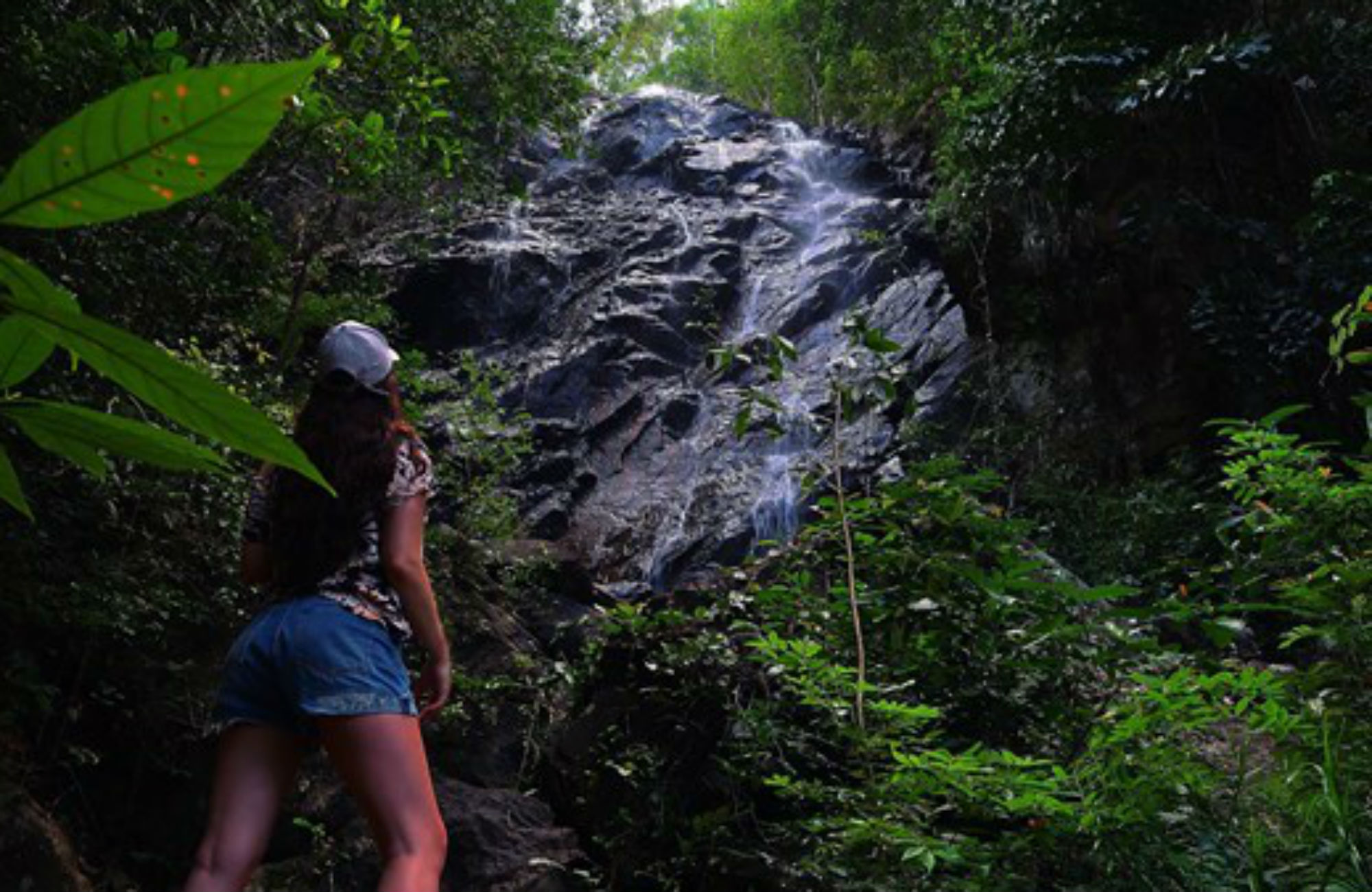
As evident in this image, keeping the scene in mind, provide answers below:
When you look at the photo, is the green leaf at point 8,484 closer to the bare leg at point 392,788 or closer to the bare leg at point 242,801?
the bare leg at point 392,788

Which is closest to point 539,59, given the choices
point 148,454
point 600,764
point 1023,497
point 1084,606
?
point 1023,497

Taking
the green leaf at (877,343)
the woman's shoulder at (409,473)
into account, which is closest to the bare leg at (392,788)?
the woman's shoulder at (409,473)

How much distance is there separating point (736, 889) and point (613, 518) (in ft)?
27.5

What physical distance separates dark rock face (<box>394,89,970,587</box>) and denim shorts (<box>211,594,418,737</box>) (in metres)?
6.63

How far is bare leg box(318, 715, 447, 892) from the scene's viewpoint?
1.92 m

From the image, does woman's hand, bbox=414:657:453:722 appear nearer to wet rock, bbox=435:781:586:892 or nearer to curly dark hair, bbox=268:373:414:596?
curly dark hair, bbox=268:373:414:596

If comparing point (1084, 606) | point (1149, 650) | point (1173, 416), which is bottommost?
point (1149, 650)

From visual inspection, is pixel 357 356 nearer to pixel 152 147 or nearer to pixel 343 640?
pixel 343 640

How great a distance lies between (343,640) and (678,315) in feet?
40.0

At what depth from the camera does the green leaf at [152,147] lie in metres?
0.37

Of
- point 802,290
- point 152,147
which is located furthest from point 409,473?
point 802,290

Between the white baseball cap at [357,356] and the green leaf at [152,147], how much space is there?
6.49 feet

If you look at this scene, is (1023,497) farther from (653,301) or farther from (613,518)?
(653,301)

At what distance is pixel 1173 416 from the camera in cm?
801
